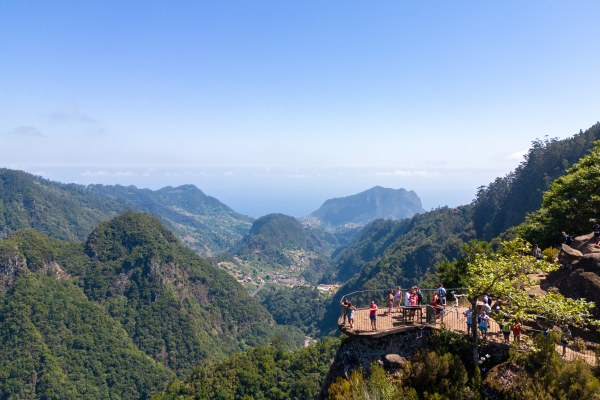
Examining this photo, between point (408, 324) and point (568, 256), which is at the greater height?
point (568, 256)

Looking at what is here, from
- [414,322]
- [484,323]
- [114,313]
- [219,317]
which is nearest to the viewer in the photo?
[484,323]

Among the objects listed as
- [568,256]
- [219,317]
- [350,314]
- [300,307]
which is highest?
[568,256]

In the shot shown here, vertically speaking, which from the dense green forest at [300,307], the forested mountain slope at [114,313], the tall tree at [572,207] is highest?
the tall tree at [572,207]

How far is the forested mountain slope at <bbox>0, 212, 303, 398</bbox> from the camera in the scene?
66562 millimetres

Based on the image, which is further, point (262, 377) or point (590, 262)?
point (262, 377)

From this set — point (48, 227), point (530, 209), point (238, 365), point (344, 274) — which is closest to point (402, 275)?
point (530, 209)

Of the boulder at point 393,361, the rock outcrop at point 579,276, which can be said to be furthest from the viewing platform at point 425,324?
the rock outcrop at point 579,276

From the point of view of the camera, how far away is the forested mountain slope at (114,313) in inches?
2621

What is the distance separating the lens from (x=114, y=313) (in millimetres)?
85625

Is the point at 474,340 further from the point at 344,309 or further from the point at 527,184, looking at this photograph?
the point at 527,184

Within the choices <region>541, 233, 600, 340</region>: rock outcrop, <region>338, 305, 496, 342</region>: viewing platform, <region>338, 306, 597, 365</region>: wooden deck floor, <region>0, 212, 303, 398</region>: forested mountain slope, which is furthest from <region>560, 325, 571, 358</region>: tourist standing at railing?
<region>0, 212, 303, 398</region>: forested mountain slope

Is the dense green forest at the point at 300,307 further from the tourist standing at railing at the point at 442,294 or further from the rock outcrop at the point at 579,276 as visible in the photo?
the tourist standing at railing at the point at 442,294

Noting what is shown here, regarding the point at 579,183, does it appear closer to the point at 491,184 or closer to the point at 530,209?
the point at 530,209

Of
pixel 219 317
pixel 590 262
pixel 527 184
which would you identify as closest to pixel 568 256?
pixel 590 262
